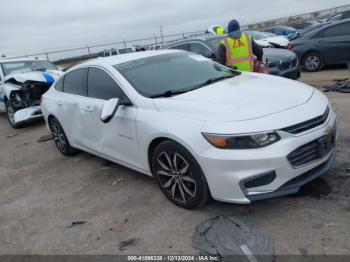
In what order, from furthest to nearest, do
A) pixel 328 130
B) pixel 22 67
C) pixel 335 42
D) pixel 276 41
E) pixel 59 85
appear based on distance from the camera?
pixel 276 41, pixel 335 42, pixel 22 67, pixel 59 85, pixel 328 130

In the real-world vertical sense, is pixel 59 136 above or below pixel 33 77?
below

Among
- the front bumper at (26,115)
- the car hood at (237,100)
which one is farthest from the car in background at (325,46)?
the front bumper at (26,115)

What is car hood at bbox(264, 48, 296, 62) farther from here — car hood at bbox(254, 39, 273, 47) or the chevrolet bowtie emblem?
the chevrolet bowtie emblem

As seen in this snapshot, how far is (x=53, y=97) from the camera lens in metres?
5.66

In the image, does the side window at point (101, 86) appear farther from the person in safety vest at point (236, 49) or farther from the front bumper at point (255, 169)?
the person in safety vest at point (236, 49)

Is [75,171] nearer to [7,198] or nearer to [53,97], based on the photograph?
[7,198]

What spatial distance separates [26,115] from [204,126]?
676 cm

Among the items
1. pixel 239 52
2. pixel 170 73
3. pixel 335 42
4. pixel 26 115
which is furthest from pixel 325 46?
pixel 26 115

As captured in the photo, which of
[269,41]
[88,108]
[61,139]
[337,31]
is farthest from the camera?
[269,41]

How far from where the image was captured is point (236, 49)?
19.2ft

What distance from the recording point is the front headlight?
114 inches

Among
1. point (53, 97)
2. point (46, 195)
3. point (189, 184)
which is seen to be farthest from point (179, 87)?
point (53, 97)

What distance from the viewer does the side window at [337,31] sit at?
32.1ft

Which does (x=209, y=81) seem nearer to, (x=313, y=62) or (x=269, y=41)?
(x=313, y=62)
